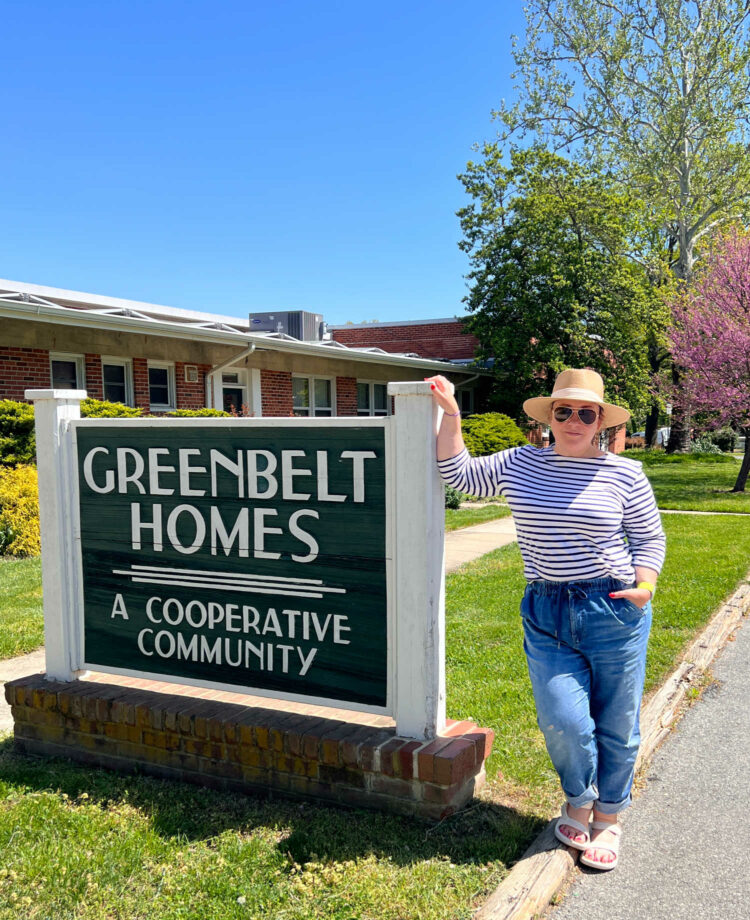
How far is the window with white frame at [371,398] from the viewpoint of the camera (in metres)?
21.9

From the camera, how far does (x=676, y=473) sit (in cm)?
2194

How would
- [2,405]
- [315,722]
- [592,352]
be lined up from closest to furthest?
[315,722] → [2,405] → [592,352]

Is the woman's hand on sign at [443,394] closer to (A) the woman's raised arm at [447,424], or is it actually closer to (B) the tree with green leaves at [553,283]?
(A) the woman's raised arm at [447,424]

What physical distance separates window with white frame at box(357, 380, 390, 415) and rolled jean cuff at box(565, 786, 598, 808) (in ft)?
61.1

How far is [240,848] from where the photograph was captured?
10.4 ft

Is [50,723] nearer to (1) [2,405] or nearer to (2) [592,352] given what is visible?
(1) [2,405]

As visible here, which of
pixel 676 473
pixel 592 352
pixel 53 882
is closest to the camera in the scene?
pixel 53 882

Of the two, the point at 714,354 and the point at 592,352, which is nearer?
the point at 714,354

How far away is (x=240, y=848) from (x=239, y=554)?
1.24m

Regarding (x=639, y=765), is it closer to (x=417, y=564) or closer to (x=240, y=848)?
(x=417, y=564)

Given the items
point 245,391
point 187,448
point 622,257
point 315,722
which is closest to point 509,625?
point 315,722

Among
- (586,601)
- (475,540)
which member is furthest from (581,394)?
(475,540)

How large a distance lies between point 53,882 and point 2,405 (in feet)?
29.6

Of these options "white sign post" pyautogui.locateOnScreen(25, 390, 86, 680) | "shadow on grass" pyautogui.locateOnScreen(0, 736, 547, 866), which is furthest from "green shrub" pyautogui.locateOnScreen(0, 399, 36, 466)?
"shadow on grass" pyautogui.locateOnScreen(0, 736, 547, 866)
